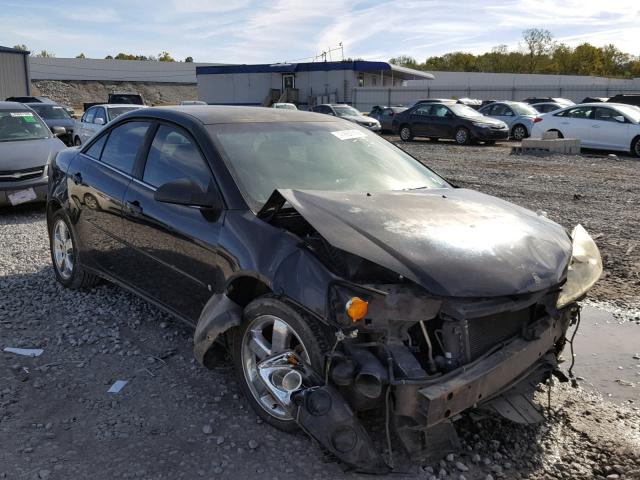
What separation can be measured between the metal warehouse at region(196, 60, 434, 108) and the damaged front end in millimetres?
46038

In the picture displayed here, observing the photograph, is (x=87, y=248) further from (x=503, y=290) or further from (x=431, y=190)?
(x=503, y=290)

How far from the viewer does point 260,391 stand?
329cm

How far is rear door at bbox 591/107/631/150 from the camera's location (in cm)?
1692

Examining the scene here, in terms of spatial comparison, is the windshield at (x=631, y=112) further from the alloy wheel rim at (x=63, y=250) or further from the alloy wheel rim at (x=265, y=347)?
the alloy wheel rim at (x=265, y=347)

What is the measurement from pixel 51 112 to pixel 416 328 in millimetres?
21535

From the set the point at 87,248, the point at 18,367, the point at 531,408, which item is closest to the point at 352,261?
the point at 531,408

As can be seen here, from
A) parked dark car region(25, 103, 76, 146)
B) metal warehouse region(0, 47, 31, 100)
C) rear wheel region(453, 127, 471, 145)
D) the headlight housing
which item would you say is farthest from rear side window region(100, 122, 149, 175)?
metal warehouse region(0, 47, 31, 100)

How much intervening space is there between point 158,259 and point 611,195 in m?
8.96

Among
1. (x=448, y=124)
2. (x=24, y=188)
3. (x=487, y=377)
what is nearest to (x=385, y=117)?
(x=448, y=124)

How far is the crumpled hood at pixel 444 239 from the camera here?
8.95 feet

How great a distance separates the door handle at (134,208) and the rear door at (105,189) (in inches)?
5.6

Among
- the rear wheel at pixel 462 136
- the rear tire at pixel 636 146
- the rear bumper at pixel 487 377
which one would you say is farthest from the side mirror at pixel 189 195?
the rear wheel at pixel 462 136

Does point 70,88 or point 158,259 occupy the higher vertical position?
point 70,88

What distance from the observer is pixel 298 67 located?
49781 millimetres
